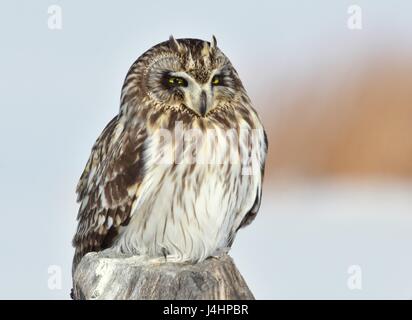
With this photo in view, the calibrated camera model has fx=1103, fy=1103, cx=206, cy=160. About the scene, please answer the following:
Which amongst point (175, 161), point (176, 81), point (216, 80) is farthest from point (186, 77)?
point (175, 161)

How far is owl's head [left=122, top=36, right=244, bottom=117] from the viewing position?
6.86 meters

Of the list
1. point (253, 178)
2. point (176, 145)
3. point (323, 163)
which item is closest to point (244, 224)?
point (253, 178)

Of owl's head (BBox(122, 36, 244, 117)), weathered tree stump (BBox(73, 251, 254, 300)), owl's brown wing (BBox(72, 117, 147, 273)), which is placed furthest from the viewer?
owl's brown wing (BBox(72, 117, 147, 273))

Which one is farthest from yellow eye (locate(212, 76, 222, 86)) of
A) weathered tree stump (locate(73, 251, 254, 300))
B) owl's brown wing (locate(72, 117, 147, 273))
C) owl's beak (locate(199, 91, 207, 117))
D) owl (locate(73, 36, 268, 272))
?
weathered tree stump (locate(73, 251, 254, 300))

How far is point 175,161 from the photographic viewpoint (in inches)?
279

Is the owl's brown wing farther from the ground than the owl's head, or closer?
closer

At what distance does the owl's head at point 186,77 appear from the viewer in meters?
6.86

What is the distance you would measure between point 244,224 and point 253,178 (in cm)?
49

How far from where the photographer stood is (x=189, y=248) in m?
7.17

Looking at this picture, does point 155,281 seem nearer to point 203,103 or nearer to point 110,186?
point 110,186

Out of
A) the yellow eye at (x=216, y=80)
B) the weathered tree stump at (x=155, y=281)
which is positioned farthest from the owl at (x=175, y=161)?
the weathered tree stump at (x=155, y=281)

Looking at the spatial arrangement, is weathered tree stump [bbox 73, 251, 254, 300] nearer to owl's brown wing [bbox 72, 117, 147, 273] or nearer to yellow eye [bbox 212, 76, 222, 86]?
owl's brown wing [bbox 72, 117, 147, 273]

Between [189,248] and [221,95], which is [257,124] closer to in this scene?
[221,95]
